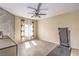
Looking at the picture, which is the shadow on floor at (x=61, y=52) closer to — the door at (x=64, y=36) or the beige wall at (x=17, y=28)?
the door at (x=64, y=36)

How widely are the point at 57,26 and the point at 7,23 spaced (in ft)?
2.73

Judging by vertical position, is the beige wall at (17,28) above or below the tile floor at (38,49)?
above

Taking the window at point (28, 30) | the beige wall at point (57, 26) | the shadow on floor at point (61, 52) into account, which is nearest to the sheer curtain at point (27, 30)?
the window at point (28, 30)

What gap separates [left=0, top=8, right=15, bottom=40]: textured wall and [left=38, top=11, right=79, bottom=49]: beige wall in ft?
1.52

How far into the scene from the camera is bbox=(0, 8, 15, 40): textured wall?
1.51 meters

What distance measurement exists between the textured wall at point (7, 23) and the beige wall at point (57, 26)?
462 mm

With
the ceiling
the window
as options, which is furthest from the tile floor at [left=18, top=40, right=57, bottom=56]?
the ceiling

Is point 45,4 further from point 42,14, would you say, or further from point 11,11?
point 11,11

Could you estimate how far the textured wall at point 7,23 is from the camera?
1508 mm

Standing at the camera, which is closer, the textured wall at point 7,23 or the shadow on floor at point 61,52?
the textured wall at point 7,23

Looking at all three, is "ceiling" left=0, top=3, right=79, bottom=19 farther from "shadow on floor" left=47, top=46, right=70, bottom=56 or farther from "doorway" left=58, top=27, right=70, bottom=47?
"shadow on floor" left=47, top=46, right=70, bottom=56

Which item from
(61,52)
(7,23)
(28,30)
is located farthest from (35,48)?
(7,23)

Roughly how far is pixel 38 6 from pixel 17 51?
0.82 m

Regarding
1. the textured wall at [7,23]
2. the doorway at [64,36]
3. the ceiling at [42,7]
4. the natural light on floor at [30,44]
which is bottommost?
the natural light on floor at [30,44]
